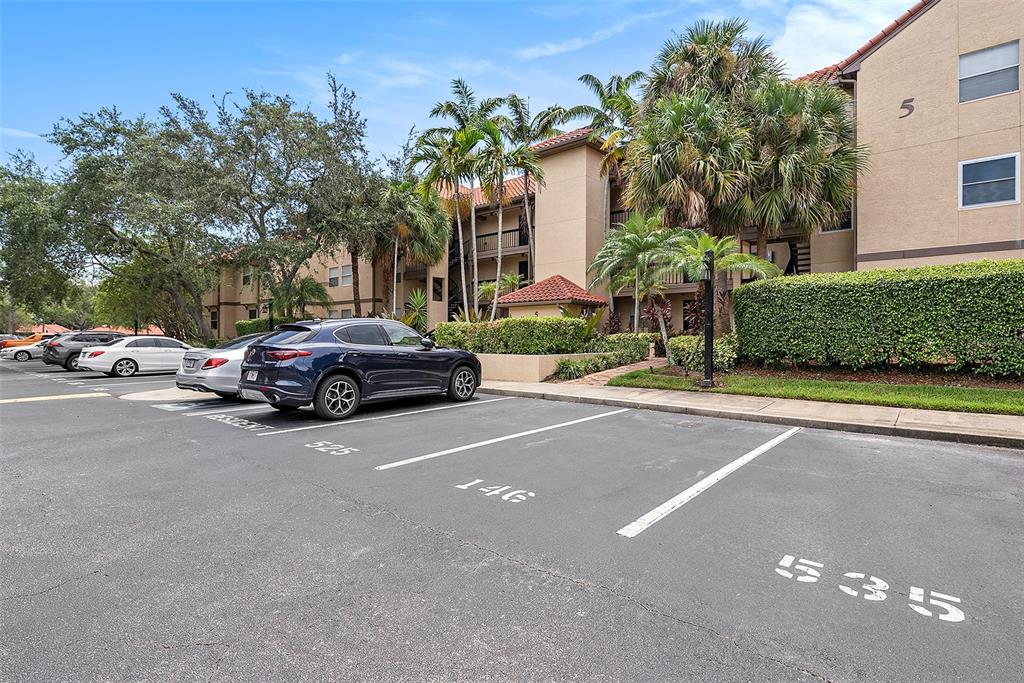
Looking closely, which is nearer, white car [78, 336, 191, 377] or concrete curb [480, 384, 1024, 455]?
concrete curb [480, 384, 1024, 455]

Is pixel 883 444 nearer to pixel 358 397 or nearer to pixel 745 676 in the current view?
pixel 745 676

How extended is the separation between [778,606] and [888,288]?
36.5ft

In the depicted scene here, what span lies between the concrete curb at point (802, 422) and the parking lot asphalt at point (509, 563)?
0.47 meters

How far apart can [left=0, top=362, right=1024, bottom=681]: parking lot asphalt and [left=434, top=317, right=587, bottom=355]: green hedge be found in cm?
853

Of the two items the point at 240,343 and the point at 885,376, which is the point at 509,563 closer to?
the point at 240,343

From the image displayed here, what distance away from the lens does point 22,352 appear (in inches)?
1137

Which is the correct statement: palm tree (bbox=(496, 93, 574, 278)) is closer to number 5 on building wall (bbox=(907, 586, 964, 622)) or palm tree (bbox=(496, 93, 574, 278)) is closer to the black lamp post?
the black lamp post

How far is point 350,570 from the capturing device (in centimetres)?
336

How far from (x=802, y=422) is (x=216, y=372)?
11135 mm

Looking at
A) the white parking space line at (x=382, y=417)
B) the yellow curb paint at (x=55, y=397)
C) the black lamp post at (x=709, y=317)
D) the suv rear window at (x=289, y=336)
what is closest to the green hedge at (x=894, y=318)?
the black lamp post at (x=709, y=317)

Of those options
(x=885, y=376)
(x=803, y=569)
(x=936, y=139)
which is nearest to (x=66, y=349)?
(x=803, y=569)

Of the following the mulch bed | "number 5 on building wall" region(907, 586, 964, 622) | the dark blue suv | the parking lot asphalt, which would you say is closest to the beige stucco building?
the mulch bed

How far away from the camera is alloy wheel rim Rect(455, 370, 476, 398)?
11078 mm

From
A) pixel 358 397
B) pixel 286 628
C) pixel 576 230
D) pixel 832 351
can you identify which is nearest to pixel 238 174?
pixel 576 230
